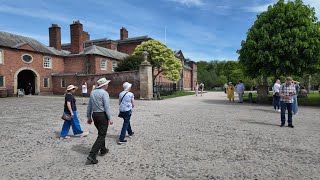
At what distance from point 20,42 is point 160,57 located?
60.0 feet

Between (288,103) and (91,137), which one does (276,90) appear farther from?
(91,137)

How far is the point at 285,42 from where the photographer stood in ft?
52.0

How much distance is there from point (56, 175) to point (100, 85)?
6.20ft

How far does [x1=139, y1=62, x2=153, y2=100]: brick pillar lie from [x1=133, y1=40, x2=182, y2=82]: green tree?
12.9 m

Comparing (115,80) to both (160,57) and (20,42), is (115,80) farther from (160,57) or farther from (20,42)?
(20,42)

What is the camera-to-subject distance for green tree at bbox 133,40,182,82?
36094 millimetres

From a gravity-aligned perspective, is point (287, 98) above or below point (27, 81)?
below

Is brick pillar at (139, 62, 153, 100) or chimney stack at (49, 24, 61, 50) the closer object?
brick pillar at (139, 62, 153, 100)

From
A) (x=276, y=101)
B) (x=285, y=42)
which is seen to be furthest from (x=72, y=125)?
(x=285, y=42)

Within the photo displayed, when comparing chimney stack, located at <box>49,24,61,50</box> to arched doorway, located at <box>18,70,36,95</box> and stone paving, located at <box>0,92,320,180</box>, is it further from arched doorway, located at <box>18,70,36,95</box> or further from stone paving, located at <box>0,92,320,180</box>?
stone paving, located at <box>0,92,320,180</box>

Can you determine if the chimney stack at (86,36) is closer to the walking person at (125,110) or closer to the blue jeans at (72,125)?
the blue jeans at (72,125)

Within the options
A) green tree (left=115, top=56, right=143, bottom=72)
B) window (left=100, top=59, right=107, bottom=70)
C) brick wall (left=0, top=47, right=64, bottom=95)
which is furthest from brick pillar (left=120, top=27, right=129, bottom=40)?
green tree (left=115, top=56, right=143, bottom=72)

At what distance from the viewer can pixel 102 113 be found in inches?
200

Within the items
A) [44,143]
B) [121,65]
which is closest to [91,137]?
[44,143]
